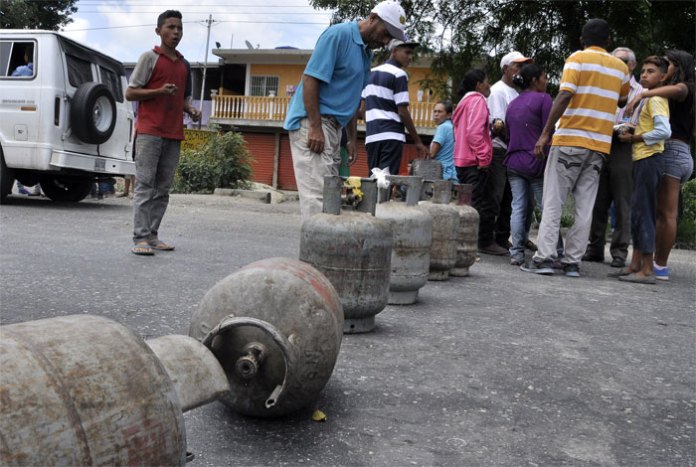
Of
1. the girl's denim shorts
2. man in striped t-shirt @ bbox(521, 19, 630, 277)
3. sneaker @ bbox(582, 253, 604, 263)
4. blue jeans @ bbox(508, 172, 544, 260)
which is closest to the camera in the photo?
man in striped t-shirt @ bbox(521, 19, 630, 277)

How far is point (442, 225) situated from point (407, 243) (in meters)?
1.03

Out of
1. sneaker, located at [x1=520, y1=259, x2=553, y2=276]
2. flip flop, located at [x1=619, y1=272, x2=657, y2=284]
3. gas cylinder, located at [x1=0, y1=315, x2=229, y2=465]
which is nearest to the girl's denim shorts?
flip flop, located at [x1=619, y1=272, x2=657, y2=284]

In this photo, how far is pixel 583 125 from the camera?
20.2 ft

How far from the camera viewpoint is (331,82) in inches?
175

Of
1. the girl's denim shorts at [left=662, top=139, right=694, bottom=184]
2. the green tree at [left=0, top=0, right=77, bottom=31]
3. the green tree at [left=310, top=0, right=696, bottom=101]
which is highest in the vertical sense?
the green tree at [left=0, top=0, right=77, bottom=31]

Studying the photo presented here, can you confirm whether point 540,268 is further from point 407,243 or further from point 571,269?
point 407,243

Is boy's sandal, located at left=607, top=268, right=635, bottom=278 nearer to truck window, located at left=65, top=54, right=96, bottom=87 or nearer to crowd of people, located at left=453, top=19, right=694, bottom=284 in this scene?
crowd of people, located at left=453, top=19, right=694, bottom=284

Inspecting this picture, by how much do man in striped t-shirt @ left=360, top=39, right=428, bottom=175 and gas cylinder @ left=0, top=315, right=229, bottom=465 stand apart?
5.06 m

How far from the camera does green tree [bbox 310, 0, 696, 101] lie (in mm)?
12695

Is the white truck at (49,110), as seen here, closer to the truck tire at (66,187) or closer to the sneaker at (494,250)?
the truck tire at (66,187)

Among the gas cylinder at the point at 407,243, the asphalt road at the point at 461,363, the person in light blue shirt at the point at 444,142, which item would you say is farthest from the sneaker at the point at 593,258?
the gas cylinder at the point at 407,243

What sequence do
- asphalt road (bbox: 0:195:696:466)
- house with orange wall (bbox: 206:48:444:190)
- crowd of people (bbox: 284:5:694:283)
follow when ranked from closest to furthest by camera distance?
asphalt road (bbox: 0:195:696:466)
crowd of people (bbox: 284:5:694:283)
house with orange wall (bbox: 206:48:444:190)

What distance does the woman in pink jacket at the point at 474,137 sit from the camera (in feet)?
24.3

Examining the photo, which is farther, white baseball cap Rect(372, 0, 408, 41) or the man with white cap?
the man with white cap
